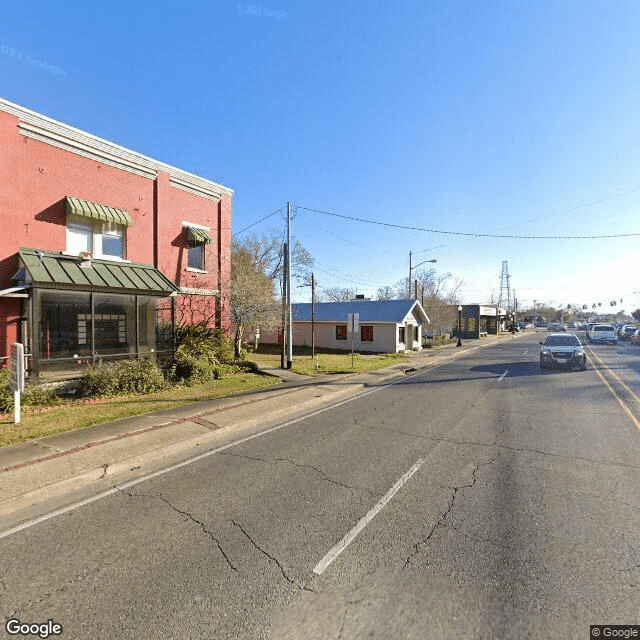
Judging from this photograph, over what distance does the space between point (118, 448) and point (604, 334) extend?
46.4m

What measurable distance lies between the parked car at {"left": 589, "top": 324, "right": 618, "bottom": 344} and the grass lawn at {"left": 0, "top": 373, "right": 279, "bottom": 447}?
40862 millimetres

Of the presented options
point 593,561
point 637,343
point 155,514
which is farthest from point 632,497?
point 637,343

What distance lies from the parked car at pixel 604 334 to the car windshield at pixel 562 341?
84.4 feet

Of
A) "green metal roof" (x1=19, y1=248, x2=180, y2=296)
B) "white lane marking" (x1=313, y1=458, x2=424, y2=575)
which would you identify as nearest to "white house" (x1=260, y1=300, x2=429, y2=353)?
"green metal roof" (x1=19, y1=248, x2=180, y2=296)

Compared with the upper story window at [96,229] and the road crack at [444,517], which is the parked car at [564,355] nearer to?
the road crack at [444,517]

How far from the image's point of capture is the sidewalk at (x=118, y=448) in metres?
4.90

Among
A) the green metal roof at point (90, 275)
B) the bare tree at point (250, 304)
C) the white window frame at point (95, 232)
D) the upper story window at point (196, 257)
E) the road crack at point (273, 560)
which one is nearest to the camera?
the road crack at point (273, 560)

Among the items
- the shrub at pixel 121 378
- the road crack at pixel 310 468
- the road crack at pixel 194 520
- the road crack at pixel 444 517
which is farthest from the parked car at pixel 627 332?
the road crack at pixel 194 520

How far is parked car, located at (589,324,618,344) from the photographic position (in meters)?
37.8

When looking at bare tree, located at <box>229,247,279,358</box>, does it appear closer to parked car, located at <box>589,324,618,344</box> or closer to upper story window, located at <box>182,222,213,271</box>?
upper story window, located at <box>182,222,213,271</box>

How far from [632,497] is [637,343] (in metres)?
43.5

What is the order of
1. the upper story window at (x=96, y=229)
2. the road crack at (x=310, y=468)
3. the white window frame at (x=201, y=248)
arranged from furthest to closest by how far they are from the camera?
1. the white window frame at (x=201, y=248)
2. the upper story window at (x=96, y=229)
3. the road crack at (x=310, y=468)

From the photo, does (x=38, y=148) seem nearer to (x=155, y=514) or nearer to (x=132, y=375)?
(x=132, y=375)

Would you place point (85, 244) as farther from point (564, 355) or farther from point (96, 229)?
point (564, 355)
